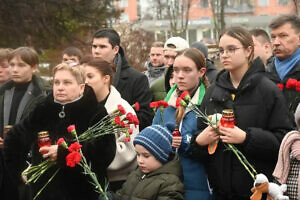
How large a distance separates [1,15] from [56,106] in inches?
593

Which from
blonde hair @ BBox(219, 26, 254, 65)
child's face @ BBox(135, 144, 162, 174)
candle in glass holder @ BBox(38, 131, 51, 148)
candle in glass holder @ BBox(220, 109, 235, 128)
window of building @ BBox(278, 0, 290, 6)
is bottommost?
child's face @ BBox(135, 144, 162, 174)

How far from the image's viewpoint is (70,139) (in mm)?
4125

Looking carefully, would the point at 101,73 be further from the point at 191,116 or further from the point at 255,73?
the point at 255,73

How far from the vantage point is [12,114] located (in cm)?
545

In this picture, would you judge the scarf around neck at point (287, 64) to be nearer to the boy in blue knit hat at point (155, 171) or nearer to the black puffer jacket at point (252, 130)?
the black puffer jacket at point (252, 130)

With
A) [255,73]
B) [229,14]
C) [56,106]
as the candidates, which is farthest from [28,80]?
[229,14]

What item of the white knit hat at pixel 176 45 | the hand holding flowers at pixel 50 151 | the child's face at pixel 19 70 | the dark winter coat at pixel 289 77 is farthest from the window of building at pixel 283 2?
the hand holding flowers at pixel 50 151

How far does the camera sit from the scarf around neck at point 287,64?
4.89 m

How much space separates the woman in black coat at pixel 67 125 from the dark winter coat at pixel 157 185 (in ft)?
1.00

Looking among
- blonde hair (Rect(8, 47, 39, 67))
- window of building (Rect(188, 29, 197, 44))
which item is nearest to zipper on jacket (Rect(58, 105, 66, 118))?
blonde hair (Rect(8, 47, 39, 67))

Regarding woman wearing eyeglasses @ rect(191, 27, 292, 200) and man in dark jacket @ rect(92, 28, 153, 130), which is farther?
man in dark jacket @ rect(92, 28, 153, 130)

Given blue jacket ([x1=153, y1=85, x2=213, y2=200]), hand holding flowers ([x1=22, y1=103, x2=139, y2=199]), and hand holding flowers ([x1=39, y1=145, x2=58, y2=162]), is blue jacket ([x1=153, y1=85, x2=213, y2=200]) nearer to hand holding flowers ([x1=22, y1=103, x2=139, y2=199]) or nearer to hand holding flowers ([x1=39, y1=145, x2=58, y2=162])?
hand holding flowers ([x1=22, y1=103, x2=139, y2=199])

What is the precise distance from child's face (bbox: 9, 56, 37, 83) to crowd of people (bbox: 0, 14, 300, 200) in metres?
0.87

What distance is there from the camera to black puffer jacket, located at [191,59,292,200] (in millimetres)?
3688
